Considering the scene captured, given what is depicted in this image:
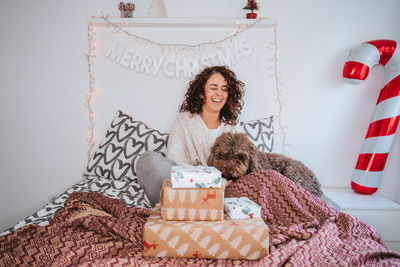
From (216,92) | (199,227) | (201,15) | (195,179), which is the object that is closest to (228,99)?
(216,92)

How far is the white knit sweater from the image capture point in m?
1.99

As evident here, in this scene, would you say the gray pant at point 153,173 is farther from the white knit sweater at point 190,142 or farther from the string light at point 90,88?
the string light at point 90,88

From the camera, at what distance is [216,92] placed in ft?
6.66

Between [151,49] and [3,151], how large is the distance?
1519 millimetres

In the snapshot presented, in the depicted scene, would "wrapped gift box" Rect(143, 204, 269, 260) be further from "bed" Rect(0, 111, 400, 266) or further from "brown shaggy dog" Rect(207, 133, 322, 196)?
"brown shaggy dog" Rect(207, 133, 322, 196)

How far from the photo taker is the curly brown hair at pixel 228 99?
209cm

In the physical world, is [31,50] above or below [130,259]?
above

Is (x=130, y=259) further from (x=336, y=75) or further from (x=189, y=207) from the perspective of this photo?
(x=336, y=75)

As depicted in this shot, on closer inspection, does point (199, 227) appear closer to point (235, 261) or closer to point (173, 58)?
point (235, 261)

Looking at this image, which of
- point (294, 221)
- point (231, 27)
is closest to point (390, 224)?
point (294, 221)

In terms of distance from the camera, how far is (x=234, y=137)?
1.59 m

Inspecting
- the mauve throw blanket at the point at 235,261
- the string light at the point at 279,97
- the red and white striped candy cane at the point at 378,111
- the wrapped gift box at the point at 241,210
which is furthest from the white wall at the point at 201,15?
the wrapped gift box at the point at 241,210

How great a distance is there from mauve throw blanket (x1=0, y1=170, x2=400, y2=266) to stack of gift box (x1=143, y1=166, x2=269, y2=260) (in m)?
0.03

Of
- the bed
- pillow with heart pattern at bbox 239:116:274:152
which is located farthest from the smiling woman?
the bed
